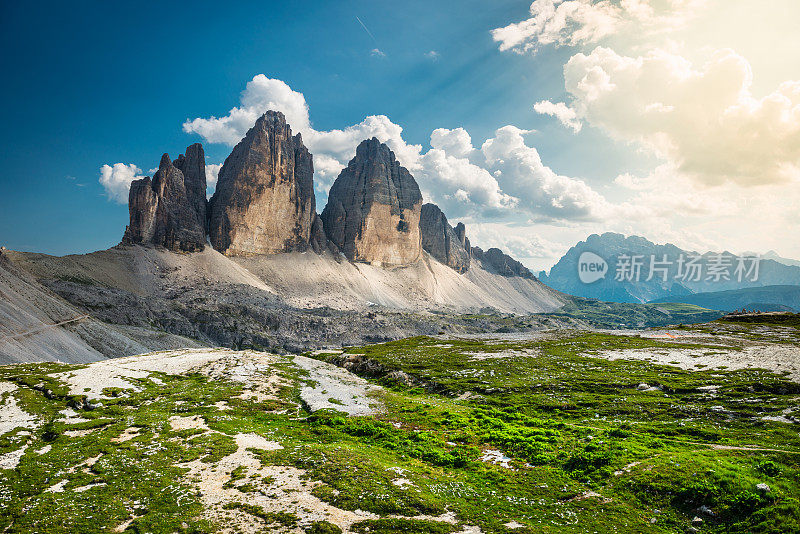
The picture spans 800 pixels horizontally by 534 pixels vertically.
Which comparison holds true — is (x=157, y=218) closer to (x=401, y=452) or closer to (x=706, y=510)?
(x=401, y=452)

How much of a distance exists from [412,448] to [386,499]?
20.3ft

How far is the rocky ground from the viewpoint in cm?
1215

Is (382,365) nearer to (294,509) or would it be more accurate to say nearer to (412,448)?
(412,448)

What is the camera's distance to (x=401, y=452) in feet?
62.2

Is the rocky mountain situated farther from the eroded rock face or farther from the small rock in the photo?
the eroded rock face

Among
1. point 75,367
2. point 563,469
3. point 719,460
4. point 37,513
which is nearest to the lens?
point 37,513

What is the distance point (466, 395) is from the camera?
3466 cm

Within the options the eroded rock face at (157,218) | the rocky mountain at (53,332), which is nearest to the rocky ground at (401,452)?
the rocky mountain at (53,332)

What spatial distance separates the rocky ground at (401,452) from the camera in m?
12.1

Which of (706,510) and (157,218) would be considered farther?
(157,218)

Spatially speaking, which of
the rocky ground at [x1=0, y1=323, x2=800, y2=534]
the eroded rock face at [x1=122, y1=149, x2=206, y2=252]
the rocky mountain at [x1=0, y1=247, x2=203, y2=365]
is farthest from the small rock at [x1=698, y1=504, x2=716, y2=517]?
the eroded rock face at [x1=122, y1=149, x2=206, y2=252]

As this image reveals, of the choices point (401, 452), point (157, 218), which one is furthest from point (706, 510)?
point (157, 218)

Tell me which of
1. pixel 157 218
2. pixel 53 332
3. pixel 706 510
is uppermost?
pixel 157 218

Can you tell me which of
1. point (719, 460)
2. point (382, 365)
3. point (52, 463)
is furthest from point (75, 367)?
point (719, 460)
